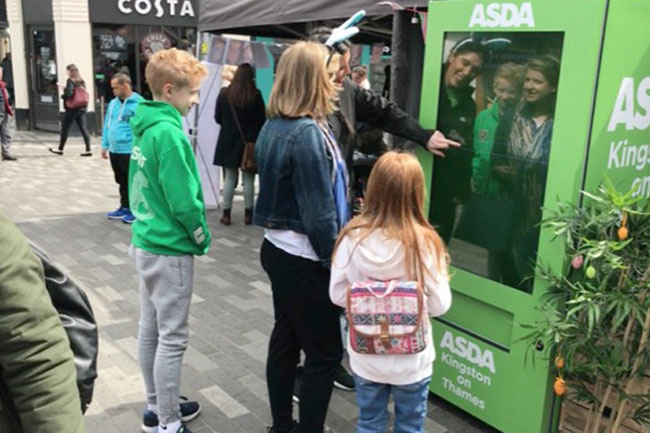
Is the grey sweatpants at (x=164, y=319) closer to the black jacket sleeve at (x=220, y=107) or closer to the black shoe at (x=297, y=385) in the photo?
the black shoe at (x=297, y=385)

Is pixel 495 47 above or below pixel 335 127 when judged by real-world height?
above

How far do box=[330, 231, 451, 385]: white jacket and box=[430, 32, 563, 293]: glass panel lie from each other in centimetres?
59

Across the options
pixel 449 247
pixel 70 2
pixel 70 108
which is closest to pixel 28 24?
pixel 70 2

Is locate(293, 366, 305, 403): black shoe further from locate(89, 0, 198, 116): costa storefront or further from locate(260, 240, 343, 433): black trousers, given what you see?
locate(89, 0, 198, 116): costa storefront

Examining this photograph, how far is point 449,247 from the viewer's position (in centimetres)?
299

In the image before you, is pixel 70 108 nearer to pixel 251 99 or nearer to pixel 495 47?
pixel 251 99

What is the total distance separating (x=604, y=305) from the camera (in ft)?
6.95

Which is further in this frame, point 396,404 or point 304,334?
point 304,334

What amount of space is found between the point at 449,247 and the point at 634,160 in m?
0.90

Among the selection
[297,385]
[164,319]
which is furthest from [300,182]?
[297,385]

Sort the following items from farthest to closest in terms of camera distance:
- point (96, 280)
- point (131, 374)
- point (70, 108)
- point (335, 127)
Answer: point (70, 108) → point (96, 280) → point (131, 374) → point (335, 127)

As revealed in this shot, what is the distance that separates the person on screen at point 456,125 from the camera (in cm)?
274

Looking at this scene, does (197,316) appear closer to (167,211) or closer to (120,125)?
(167,211)

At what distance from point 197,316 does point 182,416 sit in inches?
53.8
